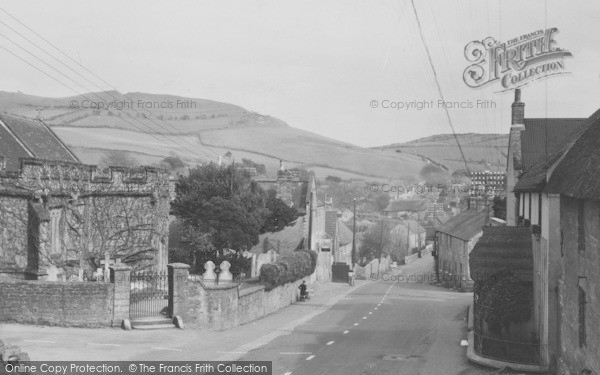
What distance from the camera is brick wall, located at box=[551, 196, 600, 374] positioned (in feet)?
51.0

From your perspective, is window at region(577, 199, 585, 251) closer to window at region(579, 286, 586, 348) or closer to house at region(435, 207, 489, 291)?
window at region(579, 286, 586, 348)

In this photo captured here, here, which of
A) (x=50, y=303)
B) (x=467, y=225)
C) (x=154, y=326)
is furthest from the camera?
(x=467, y=225)

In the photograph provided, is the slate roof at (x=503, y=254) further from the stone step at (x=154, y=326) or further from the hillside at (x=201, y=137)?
the hillside at (x=201, y=137)

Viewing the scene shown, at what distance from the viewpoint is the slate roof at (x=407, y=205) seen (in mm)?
149375

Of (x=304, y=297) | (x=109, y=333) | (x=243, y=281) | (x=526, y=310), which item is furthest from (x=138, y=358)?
(x=304, y=297)

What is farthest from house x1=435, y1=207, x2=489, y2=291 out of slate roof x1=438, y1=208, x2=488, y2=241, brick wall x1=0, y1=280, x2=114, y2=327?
brick wall x1=0, y1=280, x2=114, y2=327

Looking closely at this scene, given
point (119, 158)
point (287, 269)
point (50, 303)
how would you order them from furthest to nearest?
point (119, 158) → point (287, 269) → point (50, 303)

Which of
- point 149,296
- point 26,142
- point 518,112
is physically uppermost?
point 518,112

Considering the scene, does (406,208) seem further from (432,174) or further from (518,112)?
(518,112)

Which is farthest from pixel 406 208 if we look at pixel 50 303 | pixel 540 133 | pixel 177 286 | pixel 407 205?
pixel 50 303

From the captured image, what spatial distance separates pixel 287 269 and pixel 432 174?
120998 mm

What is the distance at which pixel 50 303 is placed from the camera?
23969mm

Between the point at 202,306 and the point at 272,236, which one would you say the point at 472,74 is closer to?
the point at 202,306

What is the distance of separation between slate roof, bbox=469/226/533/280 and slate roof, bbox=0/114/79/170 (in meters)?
22.6
